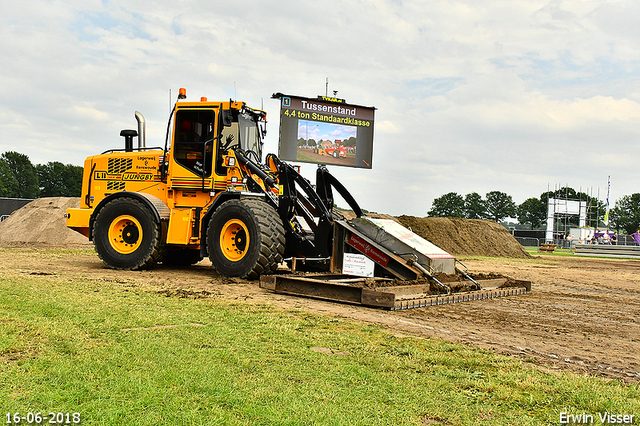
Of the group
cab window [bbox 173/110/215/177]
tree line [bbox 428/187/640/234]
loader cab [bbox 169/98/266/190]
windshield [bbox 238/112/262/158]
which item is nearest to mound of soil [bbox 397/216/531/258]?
windshield [bbox 238/112/262/158]

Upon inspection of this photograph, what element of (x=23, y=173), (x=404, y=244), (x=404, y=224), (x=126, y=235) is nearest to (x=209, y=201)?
(x=126, y=235)

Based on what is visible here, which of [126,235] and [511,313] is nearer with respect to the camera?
[511,313]

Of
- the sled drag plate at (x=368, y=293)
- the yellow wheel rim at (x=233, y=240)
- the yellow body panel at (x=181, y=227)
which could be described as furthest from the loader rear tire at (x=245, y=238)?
the yellow body panel at (x=181, y=227)

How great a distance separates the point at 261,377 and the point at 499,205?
8881 centimetres

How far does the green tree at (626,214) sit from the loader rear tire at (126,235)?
9190cm

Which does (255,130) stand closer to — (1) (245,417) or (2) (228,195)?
(2) (228,195)

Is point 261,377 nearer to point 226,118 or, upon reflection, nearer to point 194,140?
point 226,118

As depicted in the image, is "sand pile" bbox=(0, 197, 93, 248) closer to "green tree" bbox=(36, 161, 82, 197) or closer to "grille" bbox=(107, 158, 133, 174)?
"grille" bbox=(107, 158, 133, 174)

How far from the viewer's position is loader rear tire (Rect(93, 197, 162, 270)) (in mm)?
10773

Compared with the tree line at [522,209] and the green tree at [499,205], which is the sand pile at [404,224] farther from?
the green tree at [499,205]

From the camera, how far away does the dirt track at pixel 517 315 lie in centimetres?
500

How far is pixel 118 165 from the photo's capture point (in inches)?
469

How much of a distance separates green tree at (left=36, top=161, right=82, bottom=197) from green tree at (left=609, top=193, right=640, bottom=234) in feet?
277

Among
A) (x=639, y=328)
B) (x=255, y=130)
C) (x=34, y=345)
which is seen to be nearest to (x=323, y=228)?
(x=255, y=130)
